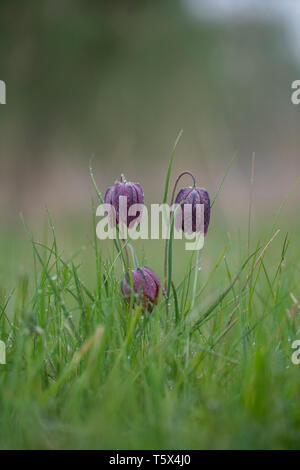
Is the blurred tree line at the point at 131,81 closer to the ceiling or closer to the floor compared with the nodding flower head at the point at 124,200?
closer to the ceiling

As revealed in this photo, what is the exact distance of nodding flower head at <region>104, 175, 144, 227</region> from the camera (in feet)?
3.66

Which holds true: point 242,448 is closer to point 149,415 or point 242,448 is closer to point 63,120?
point 149,415

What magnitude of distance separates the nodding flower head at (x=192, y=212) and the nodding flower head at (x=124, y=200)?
0.09 meters

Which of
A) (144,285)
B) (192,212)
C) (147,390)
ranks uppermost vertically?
(192,212)

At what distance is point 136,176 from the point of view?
7.34m

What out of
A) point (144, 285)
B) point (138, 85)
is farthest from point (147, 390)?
point (138, 85)

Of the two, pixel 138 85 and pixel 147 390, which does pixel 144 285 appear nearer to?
pixel 147 390

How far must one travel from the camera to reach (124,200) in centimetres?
111

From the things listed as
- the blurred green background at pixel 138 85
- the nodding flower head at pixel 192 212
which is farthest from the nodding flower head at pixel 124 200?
the blurred green background at pixel 138 85

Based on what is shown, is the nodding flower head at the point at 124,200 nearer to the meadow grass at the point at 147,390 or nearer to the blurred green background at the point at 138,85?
the meadow grass at the point at 147,390

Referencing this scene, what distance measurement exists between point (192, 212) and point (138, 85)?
26.0 ft

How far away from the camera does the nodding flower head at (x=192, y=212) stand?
1.12 meters

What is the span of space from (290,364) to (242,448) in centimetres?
28
